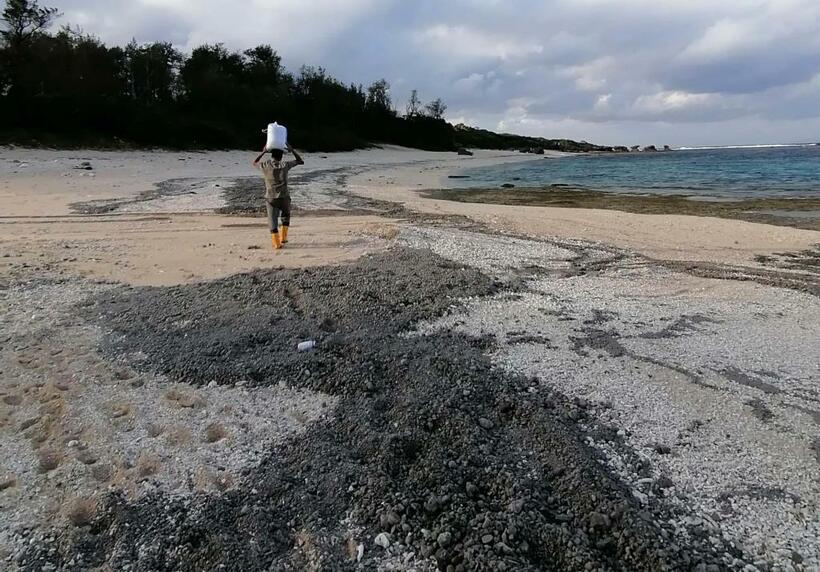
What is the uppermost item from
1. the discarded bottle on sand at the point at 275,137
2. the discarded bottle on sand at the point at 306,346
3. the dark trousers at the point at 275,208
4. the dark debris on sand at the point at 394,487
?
the discarded bottle on sand at the point at 275,137

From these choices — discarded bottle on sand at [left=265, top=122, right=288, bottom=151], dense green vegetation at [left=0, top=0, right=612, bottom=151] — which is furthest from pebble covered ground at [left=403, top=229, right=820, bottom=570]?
dense green vegetation at [left=0, top=0, right=612, bottom=151]

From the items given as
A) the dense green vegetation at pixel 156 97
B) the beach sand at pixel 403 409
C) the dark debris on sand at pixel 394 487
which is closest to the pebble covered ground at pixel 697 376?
the beach sand at pixel 403 409

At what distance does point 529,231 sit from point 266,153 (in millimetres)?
4914

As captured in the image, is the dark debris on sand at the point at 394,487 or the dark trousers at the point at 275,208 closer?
the dark debris on sand at the point at 394,487

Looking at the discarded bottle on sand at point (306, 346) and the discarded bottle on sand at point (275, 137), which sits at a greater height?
the discarded bottle on sand at point (275, 137)

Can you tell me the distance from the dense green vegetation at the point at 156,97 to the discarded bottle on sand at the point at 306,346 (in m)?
26.2

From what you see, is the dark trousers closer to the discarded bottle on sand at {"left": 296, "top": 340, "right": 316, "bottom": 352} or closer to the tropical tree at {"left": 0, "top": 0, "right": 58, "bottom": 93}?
the discarded bottle on sand at {"left": 296, "top": 340, "right": 316, "bottom": 352}

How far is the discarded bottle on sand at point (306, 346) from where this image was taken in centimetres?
421

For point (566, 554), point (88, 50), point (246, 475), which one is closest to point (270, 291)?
point (246, 475)

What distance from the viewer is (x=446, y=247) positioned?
8000 millimetres

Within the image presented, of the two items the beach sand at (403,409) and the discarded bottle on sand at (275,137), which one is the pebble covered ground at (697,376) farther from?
the discarded bottle on sand at (275,137)

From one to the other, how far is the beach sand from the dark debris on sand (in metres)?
0.01

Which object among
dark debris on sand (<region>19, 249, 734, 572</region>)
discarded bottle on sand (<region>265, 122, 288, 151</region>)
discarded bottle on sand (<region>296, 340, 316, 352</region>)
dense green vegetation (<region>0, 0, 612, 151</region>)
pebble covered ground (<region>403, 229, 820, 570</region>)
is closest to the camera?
dark debris on sand (<region>19, 249, 734, 572</region>)

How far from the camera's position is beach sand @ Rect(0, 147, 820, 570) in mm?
2385
